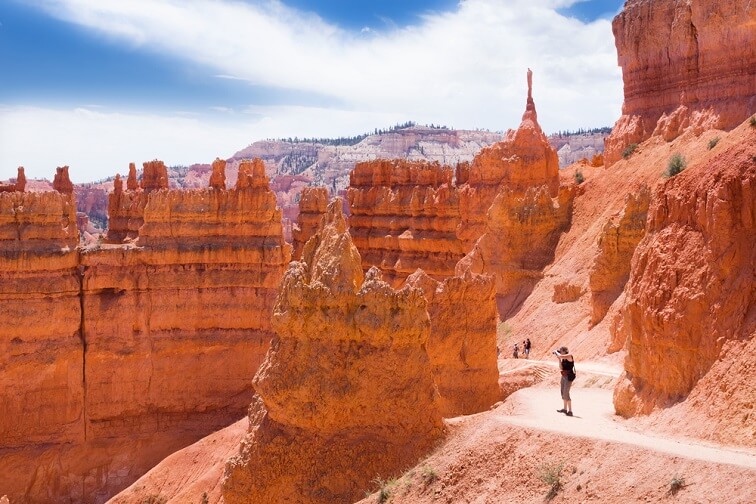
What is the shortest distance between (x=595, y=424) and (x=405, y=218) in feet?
92.0

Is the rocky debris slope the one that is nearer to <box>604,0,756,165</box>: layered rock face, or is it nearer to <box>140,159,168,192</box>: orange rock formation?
<box>604,0,756,165</box>: layered rock face

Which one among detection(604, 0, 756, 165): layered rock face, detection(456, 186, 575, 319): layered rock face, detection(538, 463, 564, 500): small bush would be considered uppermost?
detection(604, 0, 756, 165): layered rock face

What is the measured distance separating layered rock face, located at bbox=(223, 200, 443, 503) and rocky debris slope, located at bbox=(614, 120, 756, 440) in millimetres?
3390

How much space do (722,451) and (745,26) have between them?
28.8 metres

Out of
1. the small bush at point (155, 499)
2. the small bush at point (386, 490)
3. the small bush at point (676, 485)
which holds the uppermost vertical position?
the small bush at point (676, 485)

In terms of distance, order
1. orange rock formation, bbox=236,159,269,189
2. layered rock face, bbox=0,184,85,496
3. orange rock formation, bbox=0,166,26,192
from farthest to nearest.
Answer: orange rock formation, bbox=0,166,26,192 → orange rock formation, bbox=236,159,269,189 → layered rock face, bbox=0,184,85,496

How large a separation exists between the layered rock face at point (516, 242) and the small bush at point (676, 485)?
2591 cm

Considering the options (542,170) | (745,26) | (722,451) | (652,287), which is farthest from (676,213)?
(542,170)

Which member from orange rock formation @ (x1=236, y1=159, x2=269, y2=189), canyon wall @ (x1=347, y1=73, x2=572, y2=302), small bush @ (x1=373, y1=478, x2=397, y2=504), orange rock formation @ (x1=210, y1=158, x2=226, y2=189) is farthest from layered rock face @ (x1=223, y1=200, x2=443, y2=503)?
canyon wall @ (x1=347, y1=73, x2=572, y2=302)

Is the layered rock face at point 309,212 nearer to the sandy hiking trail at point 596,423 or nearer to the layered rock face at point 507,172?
the layered rock face at point 507,172

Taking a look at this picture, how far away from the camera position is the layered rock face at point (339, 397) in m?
14.5

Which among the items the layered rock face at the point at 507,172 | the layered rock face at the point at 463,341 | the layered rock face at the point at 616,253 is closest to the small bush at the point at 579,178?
the layered rock face at the point at 507,172

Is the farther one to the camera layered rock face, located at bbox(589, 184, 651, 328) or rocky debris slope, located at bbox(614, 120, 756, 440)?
layered rock face, located at bbox(589, 184, 651, 328)

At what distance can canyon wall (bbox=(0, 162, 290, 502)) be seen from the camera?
83.8 feet
